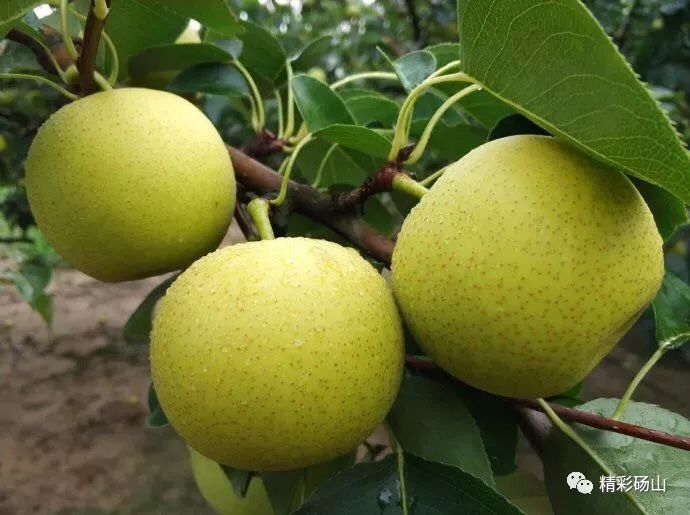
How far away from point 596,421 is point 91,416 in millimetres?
3000

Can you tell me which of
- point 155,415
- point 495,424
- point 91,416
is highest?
point 495,424

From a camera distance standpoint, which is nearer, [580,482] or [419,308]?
[419,308]

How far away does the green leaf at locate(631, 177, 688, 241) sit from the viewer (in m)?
0.68

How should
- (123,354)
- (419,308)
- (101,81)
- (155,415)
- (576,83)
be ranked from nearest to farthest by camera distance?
(576,83), (419,308), (101,81), (155,415), (123,354)

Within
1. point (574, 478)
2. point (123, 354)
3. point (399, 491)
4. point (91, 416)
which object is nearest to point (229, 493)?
point (399, 491)

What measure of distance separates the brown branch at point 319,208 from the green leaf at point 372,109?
0.19m

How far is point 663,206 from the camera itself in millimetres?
711

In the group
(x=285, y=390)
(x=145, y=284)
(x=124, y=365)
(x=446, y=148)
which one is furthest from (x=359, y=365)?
(x=145, y=284)

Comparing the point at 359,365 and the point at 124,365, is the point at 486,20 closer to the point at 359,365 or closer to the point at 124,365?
the point at 359,365

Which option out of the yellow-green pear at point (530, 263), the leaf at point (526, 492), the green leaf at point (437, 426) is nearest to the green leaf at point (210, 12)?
the yellow-green pear at point (530, 263)

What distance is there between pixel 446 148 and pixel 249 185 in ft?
1.01

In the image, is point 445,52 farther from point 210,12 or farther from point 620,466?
point 620,466

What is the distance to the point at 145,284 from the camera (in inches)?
245

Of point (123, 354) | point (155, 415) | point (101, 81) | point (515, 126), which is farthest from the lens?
point (123, 354)
